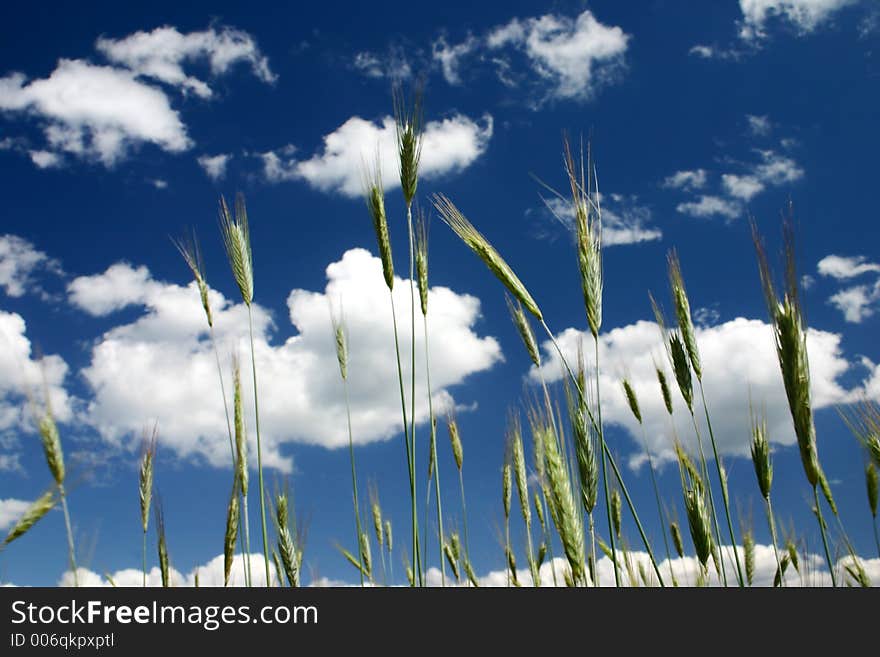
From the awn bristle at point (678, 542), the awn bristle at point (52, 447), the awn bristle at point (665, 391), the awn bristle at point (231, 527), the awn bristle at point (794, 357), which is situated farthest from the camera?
the awn bristle at point (678, 542)

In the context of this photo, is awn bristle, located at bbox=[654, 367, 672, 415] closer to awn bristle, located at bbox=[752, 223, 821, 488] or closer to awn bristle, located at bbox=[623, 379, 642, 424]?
awn bristle, located at bbox=[623, 379, 642, 424]

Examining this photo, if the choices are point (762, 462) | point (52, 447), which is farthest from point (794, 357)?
point (52, 447)

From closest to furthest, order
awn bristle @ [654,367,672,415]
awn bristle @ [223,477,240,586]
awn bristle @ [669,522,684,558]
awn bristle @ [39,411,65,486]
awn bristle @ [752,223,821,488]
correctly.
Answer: awn bristle @ [752,223,821,488] < awn bristle @ [39,411,65,486] < awn bristle @ [223,477,240,586] < awn bristle @ [654,367,672,415] < awn bristle @ [669,522,684,558]

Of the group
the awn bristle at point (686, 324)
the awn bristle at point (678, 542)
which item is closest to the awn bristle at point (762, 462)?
the awn bristle at point (686, 324)

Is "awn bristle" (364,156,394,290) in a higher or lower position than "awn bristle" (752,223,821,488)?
higher

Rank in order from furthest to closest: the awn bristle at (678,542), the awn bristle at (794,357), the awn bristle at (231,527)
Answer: the awn bristle at (678,542) → the awn bristle at (231,527) → the awn bristle at (794,357)

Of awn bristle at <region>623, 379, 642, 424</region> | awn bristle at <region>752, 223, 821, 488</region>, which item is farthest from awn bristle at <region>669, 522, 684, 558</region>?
awn bristle at <region>752, 223, 821, 488</region>

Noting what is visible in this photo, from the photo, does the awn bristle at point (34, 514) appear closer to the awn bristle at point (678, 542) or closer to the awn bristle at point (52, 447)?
the awn bristle at point (52, 447)

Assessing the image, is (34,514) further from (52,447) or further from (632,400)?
(632,400)
